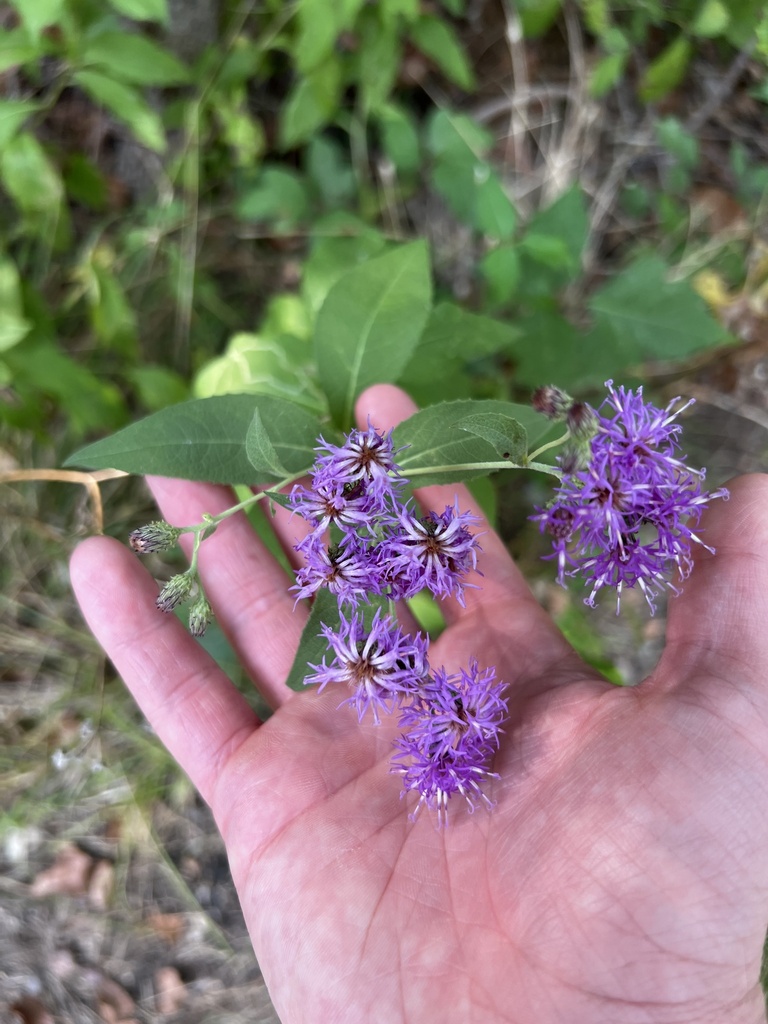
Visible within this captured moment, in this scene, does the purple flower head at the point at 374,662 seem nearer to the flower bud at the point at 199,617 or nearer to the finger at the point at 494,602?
the flower bud at the point at 199,617

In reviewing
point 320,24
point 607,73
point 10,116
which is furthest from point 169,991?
point 607,73

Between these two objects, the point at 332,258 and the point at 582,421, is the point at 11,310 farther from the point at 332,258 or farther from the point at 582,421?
the point at 582,421

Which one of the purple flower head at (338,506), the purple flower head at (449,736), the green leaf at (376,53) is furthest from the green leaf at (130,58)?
the purple flower head at (449,736)

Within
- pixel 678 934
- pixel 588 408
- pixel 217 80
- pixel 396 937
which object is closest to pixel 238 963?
pixel 396 937

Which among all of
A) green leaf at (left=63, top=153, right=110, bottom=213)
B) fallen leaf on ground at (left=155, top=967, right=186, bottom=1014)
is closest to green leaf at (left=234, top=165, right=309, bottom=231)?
green leaf at (left=63, top=153, right=110, bottom=213)

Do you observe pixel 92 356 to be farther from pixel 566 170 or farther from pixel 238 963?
pixel 238 963
